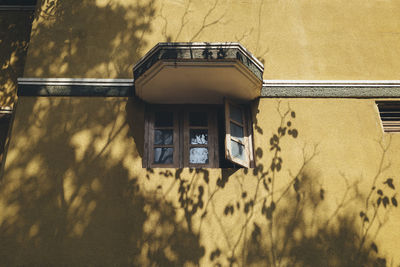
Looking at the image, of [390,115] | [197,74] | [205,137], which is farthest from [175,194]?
[390,115]

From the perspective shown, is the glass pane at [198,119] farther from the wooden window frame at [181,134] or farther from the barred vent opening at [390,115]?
the barred vent opening at [390,115]

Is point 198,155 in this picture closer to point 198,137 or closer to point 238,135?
point 198,137

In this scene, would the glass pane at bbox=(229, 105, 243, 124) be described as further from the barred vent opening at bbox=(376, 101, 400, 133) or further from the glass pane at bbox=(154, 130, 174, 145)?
the barred vent opening at bbox=(376, 101, 400, 133)

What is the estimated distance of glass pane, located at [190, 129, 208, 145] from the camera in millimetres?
6195

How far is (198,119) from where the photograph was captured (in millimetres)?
6387

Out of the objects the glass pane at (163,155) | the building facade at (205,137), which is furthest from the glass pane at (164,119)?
the glass pane at (163,155)

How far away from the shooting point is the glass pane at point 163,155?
6.01 meters

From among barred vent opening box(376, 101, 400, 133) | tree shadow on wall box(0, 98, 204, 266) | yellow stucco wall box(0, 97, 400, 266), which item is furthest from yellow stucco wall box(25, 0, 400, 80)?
tree shadow on wall box(0, 98, 204, 266)

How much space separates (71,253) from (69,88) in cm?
286

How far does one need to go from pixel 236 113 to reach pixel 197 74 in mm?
1062

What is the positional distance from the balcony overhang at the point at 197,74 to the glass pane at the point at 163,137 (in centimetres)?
58

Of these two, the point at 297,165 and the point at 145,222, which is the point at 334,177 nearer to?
the point at 297,165

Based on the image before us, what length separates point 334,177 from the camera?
5.80 m

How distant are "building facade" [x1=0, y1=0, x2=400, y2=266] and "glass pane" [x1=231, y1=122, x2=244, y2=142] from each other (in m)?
0.03
